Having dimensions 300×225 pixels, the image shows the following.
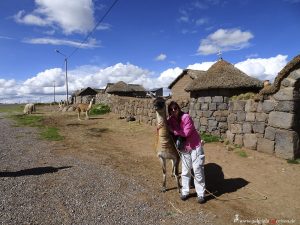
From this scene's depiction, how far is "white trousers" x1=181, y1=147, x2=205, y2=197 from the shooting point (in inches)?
249

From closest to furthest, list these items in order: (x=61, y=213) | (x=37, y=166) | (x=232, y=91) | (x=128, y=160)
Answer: (x=61, y=213), (x=37, y=166), (x=128, y=160), (x=232, y=91)

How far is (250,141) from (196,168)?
4.95 m

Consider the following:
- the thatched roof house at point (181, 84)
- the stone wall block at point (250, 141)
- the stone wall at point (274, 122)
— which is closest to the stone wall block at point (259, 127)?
the stone wall at point (274, 122)

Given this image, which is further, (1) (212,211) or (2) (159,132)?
(2) (159,132)

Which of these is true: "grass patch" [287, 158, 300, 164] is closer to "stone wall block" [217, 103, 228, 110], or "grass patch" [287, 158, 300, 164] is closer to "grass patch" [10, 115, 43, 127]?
"stone wall block" [217, 103, 228, 110]

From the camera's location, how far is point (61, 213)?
5512 millimetres

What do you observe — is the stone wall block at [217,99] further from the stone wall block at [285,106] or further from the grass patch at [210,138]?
the stone wall block at [285,106]

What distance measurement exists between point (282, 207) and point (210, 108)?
276 inches

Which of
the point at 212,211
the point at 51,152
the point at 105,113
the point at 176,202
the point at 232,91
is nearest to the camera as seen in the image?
the point at 212,211

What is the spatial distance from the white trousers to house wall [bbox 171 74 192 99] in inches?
978

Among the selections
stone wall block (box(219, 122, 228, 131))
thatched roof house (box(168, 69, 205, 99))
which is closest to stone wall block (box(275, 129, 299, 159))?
stone wall block (box(219, 122, 228, 131))

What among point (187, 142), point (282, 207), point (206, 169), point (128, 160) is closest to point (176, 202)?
point (187, 142)

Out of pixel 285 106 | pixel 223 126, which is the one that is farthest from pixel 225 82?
pixel 285 106

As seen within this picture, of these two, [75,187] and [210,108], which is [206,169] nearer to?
[75,187]
